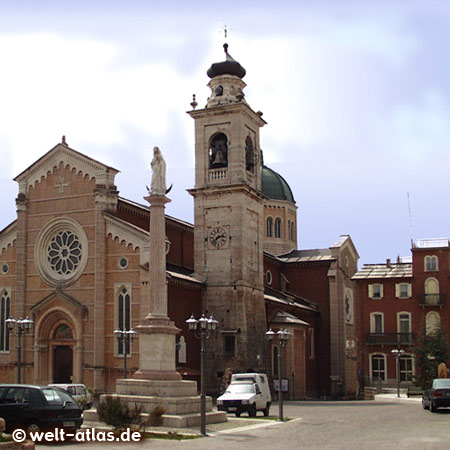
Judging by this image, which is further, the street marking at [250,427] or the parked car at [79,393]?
the parked car at [79,393]

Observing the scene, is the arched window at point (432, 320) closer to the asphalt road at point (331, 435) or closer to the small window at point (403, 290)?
the small window at point (403, 290)

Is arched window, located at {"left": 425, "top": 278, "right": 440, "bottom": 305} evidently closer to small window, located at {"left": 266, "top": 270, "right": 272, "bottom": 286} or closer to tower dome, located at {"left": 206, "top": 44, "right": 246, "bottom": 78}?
small window, located at {"left": 266, "top": 270, "right": 272, "bottom": 286}

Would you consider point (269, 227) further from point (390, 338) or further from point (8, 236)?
point (8, 236)

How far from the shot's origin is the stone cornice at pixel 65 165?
4359cm

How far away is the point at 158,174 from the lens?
1141 inches

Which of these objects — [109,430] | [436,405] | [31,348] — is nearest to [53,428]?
[109,430]

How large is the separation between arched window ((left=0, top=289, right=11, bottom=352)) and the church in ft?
0.23

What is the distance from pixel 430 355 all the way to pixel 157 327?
114 feet

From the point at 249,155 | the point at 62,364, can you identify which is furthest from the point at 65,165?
the point at 249,155

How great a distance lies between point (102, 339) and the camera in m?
41.5

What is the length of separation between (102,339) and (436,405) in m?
18.6

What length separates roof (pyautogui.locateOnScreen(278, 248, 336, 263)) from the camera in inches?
2329

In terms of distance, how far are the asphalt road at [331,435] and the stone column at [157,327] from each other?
4.06 metres

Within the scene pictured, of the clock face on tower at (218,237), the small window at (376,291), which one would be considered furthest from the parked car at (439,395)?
the small window at (376,291)
